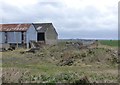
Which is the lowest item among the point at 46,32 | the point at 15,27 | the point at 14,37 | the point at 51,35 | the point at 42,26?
the point at 14,37

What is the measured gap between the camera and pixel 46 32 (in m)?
63.1

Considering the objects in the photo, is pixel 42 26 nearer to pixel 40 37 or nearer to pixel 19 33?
pixel 40 37

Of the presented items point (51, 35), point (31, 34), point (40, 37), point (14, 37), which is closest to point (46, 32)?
point (40, 37)

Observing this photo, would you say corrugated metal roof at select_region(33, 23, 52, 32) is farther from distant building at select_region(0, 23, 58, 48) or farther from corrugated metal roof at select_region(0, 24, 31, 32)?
corrugated metal roof at select_region(0, 24, 31, 32)

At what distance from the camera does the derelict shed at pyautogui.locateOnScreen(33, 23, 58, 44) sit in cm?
6297

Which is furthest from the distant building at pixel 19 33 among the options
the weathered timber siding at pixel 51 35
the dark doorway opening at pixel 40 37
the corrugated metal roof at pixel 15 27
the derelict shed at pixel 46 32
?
the weathered timber siding at pixel 51 35

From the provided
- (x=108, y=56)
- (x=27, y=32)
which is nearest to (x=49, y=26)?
(x=27, y=32)

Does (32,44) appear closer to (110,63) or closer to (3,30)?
(3,30)

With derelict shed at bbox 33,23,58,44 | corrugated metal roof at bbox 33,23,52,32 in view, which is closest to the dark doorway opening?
derelict shed at bbox 33,23,58,44

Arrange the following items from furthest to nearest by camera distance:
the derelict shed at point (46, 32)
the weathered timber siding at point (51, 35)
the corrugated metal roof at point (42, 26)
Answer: the weathered timber siding at point (51, 35) → the corrugated metal roof at point (42, 26) → the derelict shed at point (46, 32)

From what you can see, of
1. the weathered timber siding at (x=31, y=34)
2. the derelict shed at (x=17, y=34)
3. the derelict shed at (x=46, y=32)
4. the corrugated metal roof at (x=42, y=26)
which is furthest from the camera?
the corrugated metal roof at (x=42, y=26)

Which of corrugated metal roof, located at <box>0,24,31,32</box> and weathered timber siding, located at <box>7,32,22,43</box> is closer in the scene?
corrugated metal roof, located at <box>0,24,31,32</box>

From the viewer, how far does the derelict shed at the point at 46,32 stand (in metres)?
63.0

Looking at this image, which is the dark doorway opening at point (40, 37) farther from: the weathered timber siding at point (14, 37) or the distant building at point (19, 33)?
the weathered timber siding at point (14, 37)
